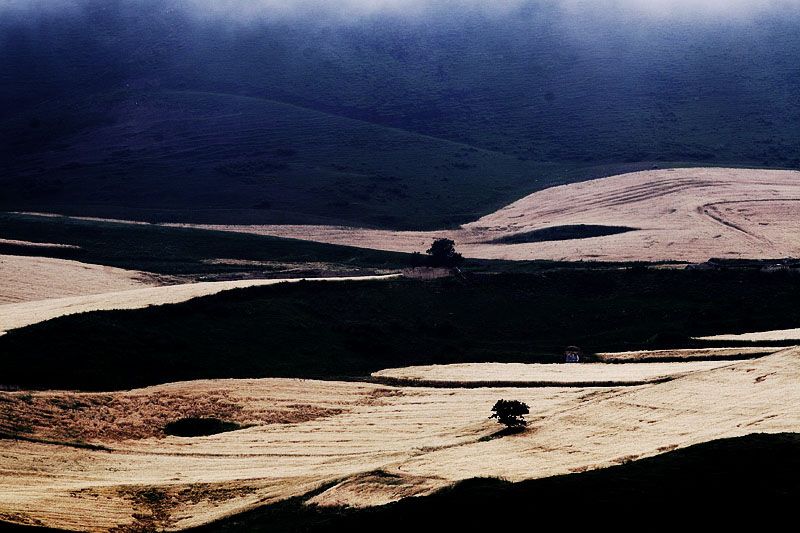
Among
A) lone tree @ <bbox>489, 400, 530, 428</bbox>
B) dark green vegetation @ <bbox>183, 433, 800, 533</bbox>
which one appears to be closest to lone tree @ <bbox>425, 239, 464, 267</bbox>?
lone tree @ <bbox>489, 400, 530, 428</bbox>

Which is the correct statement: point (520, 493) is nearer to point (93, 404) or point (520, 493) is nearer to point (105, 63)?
point (93, 404)

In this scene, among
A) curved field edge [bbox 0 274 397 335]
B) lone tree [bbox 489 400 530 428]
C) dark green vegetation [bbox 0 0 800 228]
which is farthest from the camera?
dark green vegetation [bbox 0 0 800 228]

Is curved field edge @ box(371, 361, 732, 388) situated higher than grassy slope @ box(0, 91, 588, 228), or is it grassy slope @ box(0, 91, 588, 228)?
grassy slope @ box(0, 91, 588, 228)

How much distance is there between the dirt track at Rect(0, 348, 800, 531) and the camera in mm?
36188

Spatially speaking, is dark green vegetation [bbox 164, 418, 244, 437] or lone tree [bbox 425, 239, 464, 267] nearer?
dark green vegetation [bbox 164, 418, 244, 437]

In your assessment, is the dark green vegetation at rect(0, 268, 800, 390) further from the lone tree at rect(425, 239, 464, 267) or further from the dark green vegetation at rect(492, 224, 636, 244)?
the dark green vegetation at rect(492, 224, 636, 244)

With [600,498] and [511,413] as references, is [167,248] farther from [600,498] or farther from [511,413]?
[600,498]

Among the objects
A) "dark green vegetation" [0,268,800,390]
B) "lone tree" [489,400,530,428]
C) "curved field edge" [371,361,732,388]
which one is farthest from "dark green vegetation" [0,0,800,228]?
"lone tree" [489,400,530,428]

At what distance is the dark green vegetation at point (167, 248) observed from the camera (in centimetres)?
9019

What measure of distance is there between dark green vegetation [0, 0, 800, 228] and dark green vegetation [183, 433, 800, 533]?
7971 centimetres

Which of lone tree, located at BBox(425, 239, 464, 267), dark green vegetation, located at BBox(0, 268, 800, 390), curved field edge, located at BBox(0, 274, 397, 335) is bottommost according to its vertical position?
dark green vegetation, located at BBox(0, 268, 800, 390)

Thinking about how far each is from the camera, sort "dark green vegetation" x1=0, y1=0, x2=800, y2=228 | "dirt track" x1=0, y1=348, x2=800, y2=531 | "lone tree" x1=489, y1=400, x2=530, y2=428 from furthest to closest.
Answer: "dark green vegetation" x1=0, y1=0, x2=800, y2=228 < "lone tree" x1=489, y1=400, x2=530, y2=428 < "dirt track" x1=0, y1=348, x2=800, y2=531

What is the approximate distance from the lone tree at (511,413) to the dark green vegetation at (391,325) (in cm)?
1496

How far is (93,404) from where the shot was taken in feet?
158
